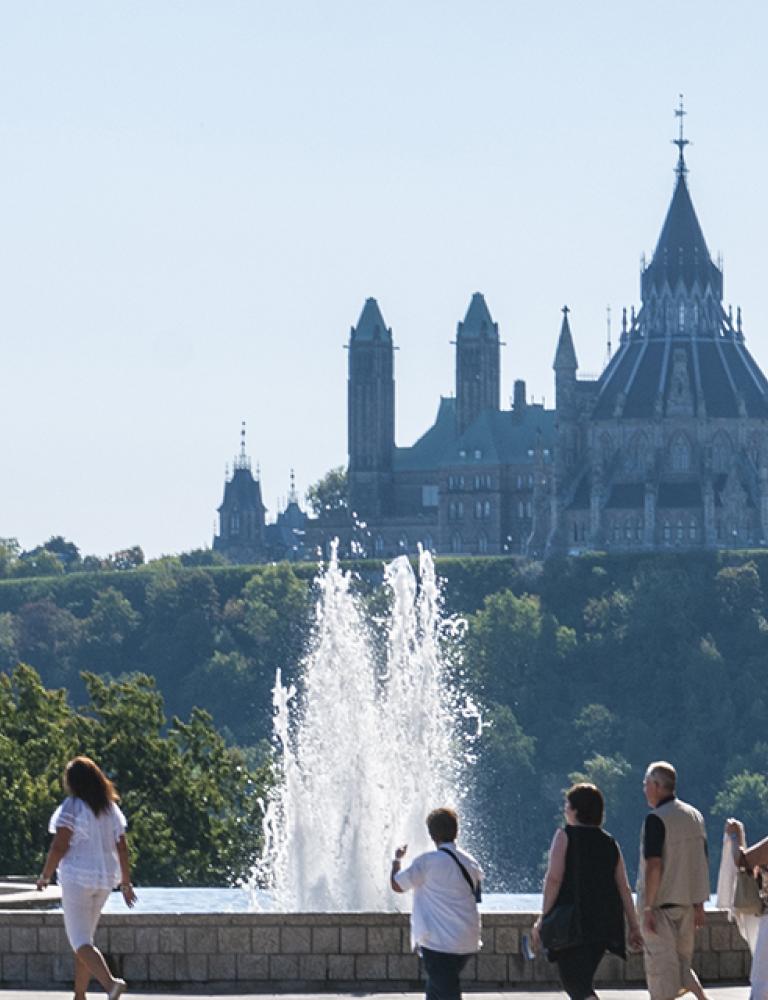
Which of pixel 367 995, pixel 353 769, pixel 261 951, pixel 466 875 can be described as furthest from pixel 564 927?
pixel 353 769

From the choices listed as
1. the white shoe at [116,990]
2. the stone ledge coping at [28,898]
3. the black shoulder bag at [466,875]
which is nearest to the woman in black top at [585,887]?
the black shoulder bag at [466,875]

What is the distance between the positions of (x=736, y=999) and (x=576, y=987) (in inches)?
124

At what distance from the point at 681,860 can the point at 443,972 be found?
187cm

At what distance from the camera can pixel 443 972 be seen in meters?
23.1

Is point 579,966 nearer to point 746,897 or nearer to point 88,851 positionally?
point 746,897

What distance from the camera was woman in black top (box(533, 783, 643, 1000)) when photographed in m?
23.1

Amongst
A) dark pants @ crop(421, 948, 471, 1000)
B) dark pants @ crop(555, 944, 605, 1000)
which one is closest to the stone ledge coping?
dark pants @ crop(421, 948, 471, 1000)

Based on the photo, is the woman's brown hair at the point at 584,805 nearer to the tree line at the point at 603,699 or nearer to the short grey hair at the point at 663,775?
the short grey hair at the point at 663,775

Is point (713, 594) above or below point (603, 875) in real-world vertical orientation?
above

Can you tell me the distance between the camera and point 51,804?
182ft

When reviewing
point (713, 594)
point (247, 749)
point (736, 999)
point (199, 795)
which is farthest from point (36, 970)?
point (713, 594)

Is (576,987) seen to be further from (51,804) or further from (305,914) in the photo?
(51,804)

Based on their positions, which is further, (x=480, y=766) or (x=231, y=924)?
(x=480, y=766)

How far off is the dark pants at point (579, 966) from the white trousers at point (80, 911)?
9.87 ft
